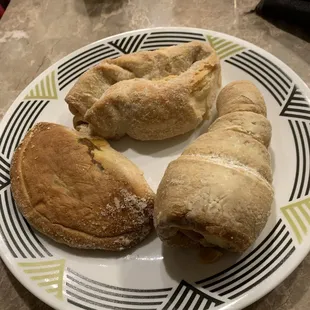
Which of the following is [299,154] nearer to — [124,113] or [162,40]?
[124,113]

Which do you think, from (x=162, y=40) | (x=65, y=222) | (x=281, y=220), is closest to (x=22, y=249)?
(x=65, y=222)

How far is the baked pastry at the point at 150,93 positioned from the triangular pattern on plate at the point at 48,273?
28 centimetres

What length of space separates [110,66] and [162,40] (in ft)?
0.72

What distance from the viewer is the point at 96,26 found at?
1.28m

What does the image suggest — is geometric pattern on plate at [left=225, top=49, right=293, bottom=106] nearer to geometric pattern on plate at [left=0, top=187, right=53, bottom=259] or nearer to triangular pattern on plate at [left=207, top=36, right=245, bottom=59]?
triangular pattern on plate at [left=207, top=36, right=245, bottom=59]

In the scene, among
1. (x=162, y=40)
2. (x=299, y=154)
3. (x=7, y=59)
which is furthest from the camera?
(x=7, y=59)

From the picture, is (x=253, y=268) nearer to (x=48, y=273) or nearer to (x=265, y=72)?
(x=48, y=273)

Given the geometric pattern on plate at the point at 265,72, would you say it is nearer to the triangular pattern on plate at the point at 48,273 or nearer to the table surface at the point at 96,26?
the table surface at the point at 96,26

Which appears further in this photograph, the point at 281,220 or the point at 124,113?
the point at 124,113

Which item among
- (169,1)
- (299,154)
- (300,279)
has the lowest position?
(300,279)

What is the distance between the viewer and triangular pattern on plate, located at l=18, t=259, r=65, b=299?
748 mm

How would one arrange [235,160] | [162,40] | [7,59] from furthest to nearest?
[7,59]
[162,40]
[235,160]

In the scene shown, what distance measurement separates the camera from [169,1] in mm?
1302

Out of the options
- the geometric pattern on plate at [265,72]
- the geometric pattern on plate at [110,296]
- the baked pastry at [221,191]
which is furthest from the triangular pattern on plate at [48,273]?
the geometric pattern on plate at [265,72]
